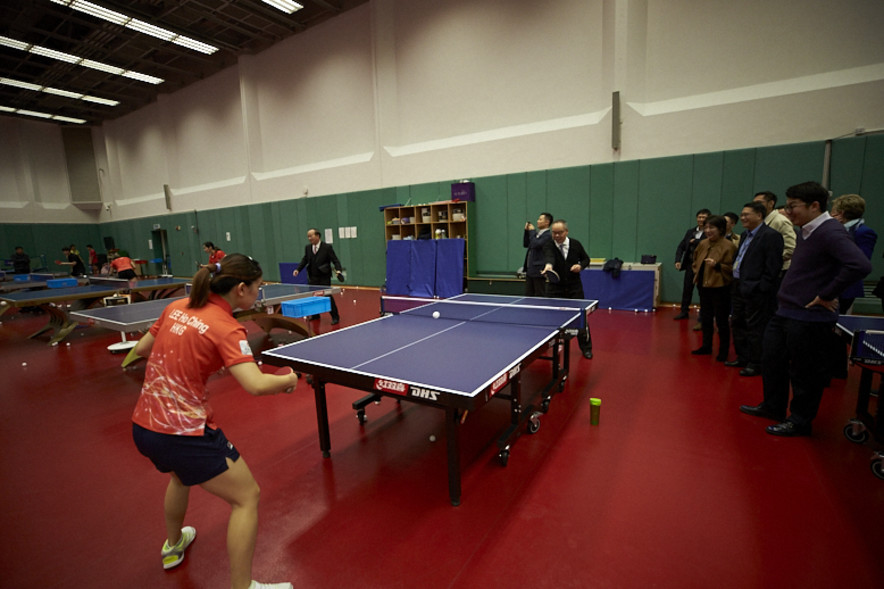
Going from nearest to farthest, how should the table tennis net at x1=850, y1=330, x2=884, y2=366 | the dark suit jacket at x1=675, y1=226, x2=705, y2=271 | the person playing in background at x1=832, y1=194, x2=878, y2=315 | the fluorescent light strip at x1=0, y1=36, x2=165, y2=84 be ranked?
the table tennis net at x1=850, y1=330, x2=884, y2=366 → the person playing in background at x1=832, y1=194, x2=878, y2=315 → the dark suit jacket at x1=675, y1=226, x2=705, y2=271 → the fluorescent light strip at x1=0, y1=36, x2=165, y2=84

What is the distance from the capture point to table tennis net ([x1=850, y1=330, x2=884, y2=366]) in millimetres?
2512

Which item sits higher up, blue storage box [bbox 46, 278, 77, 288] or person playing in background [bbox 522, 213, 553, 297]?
person playing in background [bbox 522, 213, 553, 297]

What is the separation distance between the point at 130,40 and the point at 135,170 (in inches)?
367

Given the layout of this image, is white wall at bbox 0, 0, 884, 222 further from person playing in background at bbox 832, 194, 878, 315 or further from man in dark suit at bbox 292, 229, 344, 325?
man in dark suit at bbox 292, 229, 344, 325

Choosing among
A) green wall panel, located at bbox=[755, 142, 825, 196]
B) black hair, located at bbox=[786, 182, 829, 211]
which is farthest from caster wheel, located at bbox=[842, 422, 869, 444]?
green wall panel, located at bbox=[755, 142, 825, 196]

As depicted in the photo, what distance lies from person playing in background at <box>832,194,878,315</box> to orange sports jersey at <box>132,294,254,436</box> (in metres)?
4.91

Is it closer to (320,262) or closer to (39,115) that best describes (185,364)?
(320,262)

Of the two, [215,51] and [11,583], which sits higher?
[215,51]

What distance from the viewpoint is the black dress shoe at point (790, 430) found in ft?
10.4

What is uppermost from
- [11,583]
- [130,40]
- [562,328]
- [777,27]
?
[130,40]

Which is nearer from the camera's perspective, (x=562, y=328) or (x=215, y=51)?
(x=562, y=328)

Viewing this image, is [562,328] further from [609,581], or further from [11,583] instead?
[11,583]

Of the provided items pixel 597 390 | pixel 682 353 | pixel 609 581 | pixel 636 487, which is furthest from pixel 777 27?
pixel 609 581

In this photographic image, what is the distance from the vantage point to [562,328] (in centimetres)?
339
